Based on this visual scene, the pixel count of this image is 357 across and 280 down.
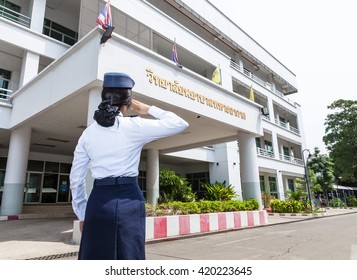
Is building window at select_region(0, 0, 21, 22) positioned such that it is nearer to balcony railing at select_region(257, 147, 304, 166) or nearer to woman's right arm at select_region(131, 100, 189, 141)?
woman's right arm at select_region(131, 100, 189, 141)

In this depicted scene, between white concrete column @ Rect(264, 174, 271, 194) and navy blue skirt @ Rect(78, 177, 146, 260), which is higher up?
white concrete column @ Rect(264, 174, 271, 194)

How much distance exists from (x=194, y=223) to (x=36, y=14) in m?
13.4

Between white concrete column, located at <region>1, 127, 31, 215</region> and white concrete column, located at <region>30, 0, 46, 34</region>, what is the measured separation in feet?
18.6

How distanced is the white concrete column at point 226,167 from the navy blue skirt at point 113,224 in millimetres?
20197

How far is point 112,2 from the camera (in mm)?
14422

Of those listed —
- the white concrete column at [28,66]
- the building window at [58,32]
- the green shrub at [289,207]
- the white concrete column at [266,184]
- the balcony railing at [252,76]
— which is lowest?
the green shrub at [289,207]

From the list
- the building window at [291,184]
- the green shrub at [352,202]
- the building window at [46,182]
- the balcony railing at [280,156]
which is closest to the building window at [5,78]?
the building window at [46,182]

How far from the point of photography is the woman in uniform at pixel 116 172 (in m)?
1.90

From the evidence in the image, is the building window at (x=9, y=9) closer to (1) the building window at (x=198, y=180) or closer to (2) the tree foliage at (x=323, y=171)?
(1) the building window at (x=198, y=180)

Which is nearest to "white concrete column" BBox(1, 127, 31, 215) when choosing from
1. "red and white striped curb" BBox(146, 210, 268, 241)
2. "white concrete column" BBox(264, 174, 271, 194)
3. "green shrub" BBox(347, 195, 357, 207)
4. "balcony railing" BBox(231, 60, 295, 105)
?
"red and white striped curb" BBox(146, 210, 268, 241)

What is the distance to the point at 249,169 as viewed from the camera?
13.3 metres

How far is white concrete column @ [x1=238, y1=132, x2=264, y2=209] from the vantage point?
1318 cm

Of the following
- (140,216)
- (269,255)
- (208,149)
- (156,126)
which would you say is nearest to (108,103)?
(156,126)

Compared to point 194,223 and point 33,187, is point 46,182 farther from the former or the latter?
point 194,223
